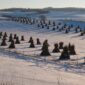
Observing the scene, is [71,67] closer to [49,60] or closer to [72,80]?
[49,60]

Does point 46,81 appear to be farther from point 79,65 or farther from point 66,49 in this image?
point 66,49

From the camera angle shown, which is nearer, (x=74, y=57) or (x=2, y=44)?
(x=74, y=57)

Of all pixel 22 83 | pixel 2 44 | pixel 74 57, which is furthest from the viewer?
pixel 2 44

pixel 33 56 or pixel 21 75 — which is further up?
pixel 21 75

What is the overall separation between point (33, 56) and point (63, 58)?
201cm

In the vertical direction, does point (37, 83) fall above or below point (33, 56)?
above

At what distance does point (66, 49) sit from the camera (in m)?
21.4

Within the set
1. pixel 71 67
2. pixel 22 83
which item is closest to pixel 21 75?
pixel 22 83

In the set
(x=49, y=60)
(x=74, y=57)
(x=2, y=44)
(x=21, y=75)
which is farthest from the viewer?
(x=2, y=44)

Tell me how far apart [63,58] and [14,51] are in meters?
4.69

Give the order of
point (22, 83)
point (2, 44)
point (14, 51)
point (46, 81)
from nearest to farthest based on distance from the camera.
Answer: point (22, 83) → point (46, 81) → point (14, 51) → point (2, 44)

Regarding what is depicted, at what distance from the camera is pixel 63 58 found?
20.8 m

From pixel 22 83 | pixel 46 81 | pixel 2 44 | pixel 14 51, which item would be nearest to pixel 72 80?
pixel 46 81

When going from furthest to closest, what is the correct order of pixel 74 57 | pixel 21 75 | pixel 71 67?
pixel 74 57 → pixel 71 67 → pixel 21 75
